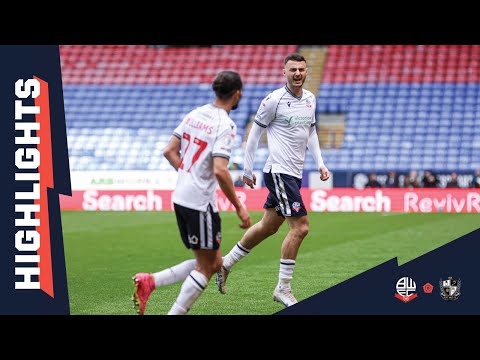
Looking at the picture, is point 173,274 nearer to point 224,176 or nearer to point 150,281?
point 150,281

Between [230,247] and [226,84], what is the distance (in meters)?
8.31

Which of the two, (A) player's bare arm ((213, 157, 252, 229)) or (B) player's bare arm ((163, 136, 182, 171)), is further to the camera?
(B) player's bare arm ((163, 136, 182, 171))

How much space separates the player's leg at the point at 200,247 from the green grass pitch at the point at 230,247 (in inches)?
42.0

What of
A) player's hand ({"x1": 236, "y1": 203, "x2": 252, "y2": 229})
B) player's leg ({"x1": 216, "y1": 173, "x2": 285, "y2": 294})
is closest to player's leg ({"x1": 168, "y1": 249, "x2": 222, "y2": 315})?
player's hand ({"x1": 236, "y1": 203, "x2": 252, "y2": 229})

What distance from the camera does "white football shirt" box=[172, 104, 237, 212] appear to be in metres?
7.00

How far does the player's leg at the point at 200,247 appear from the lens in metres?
7.08

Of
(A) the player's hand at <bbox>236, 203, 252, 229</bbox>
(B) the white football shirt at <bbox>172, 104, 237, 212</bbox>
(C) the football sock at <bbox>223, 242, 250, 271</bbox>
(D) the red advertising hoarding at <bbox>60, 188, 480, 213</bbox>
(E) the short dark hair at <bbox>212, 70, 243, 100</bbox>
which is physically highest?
A: (D) the red advertising hoarding at <bbox>60, 188, 480, 213</bbox>

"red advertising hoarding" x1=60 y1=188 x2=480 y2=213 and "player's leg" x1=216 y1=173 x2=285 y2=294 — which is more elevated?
"red advertising hoarding" x1=60 y1=188 x2=480 y2=213

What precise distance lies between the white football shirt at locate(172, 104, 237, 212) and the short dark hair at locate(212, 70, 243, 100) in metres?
0.12

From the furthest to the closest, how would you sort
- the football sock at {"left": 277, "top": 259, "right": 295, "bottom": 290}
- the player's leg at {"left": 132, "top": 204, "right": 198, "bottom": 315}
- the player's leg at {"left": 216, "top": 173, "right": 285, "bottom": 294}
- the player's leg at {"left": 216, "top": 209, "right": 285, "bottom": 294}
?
1. the player's leg at {"left": 216, "top": 209, "right": 285, "bottom": 294}
2. the player's leg at {"left": 216, "top": 173, "right": 285, "bottom": 294}
3. the football sock at {"left": 277, "top": 259, "right": 295, "bottom": 290}
4. the player's leg at {"left": 132, "top": 204, "right": 198, "bottom": 315}

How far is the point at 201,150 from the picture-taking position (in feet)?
23.1

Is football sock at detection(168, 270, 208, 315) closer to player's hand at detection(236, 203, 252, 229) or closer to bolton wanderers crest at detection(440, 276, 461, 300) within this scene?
player's hand at detection(236, 203, 252, 229)

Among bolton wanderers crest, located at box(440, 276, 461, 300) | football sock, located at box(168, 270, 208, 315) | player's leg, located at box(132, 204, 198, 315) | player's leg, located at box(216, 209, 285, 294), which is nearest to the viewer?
football sock, located at box(168, 270, 208, 315)

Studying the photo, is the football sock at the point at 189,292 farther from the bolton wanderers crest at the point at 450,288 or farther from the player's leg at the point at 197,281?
the bolton wanderers crest at the point at 450,288
